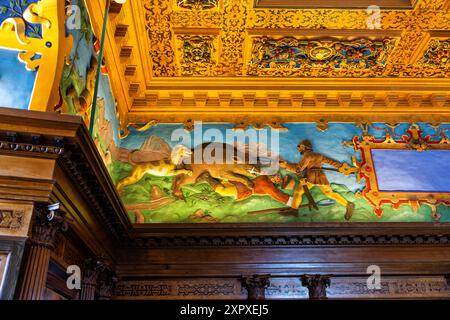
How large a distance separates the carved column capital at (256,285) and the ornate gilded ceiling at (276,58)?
Answer: 3.52 metres

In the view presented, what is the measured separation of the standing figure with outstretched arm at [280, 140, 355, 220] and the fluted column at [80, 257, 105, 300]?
3.74 metres

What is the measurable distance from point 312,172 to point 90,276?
185 inches

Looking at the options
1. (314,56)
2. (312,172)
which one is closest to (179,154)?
(312,172)

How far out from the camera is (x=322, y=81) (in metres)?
9.38

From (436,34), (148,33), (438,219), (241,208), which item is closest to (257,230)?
(241,208)

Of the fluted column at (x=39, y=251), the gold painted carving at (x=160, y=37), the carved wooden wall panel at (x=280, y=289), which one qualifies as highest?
the gold painted carving at (x=160, y=37)

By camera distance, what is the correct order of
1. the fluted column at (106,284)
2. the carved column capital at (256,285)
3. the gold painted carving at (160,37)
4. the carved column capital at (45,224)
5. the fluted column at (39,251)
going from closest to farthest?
the fluted column at (39,251)
the carved column capital at (45,224)
the fluted column at (106,284)
the carved column capital at (256,285)
the gold painted carving at (160,37)

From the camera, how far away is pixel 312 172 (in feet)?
28.7

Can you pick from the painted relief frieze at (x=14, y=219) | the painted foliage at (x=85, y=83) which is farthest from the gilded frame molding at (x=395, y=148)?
the painted relief frieze at (x=14, y=219)

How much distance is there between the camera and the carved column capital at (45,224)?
173 inches

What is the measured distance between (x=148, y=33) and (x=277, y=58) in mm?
2676

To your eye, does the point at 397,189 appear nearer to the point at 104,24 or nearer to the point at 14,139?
the point at 104,24

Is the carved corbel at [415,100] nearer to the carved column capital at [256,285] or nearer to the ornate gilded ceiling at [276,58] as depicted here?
the ornate gilded ceiling at [276,58]

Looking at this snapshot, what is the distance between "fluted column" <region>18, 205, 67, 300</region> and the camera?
4.12 meters
